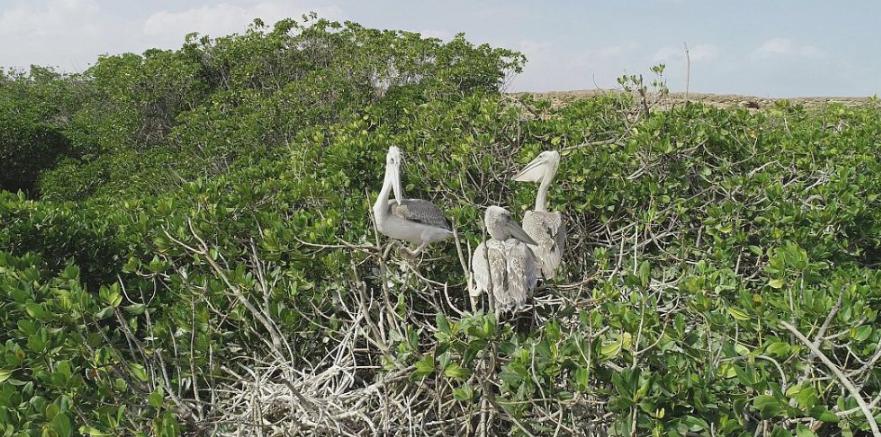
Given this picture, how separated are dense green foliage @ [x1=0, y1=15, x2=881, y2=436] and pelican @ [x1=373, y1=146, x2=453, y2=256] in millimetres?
207

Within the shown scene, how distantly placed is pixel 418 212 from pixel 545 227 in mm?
883

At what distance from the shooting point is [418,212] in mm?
3330

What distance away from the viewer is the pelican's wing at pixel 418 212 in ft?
10.6

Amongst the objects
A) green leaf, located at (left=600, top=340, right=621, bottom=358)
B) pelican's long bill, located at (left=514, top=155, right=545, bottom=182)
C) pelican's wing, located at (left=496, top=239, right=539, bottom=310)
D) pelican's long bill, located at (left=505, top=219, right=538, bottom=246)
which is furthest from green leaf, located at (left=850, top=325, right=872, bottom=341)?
pelican's long bill, located at (left=514, top=155, right=545, bottom=182)

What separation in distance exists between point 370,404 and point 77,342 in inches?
47.5

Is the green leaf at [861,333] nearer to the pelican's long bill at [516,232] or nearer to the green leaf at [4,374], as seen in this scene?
the pelican's long bill at [516,232]

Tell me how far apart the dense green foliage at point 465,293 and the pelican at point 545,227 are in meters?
0.14

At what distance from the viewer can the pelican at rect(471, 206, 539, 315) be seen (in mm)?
2844

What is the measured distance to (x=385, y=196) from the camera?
323 cm

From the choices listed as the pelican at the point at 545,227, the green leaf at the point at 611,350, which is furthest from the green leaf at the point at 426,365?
the pelican at the point at 545,227

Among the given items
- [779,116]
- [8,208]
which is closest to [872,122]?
[779,116]

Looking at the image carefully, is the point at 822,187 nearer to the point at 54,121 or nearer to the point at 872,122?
the point at 872,122

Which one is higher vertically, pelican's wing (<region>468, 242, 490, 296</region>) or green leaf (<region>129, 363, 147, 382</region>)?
pelican's wing (<region>468, 242, 490, 296</region>)

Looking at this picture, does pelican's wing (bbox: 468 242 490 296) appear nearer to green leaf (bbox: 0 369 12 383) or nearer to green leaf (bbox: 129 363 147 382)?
green leaf (bbox: 129 363 147 382)
